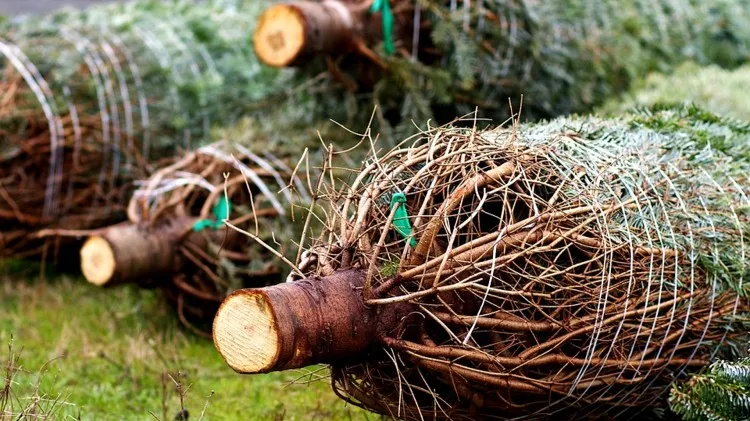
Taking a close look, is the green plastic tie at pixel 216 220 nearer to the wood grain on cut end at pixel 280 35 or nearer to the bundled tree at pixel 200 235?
the bundled tree at pixel 200 235

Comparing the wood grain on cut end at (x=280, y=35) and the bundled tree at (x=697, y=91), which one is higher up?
the wood grain on cut end at (x=280, y=35)

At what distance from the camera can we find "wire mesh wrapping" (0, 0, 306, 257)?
17.7 feet

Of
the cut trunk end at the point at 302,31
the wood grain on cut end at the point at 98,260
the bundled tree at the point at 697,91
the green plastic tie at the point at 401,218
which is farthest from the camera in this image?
the bundled tree at the point at 697,91

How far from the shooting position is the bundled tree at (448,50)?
491 cm

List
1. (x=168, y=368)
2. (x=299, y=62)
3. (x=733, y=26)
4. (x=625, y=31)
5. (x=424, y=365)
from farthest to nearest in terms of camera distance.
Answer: (x=733, y=26) < (x=625, y=31) < (x=299, y=62) < (x=168, y=368) < (x=424, y=365)

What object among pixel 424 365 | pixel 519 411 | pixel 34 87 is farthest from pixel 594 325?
pixel 34 87

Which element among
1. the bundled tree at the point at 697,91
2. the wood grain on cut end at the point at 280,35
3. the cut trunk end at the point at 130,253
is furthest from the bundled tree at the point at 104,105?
the bundled tree at the point at 697,91

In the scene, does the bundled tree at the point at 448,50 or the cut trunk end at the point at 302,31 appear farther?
the bundled tree at the point at 448,50

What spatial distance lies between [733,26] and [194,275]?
4745 mm

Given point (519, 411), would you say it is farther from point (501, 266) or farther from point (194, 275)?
point (194, 275)

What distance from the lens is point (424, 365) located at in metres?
2.78

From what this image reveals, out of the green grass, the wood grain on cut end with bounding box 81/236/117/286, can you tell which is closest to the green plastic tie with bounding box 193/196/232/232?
the wood grain on cut end with bounding box 81/236/117/286

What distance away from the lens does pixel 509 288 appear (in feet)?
9.63

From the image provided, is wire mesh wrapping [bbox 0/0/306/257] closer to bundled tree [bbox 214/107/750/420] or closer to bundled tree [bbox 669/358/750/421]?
bundled tree [bbox 214/107/750/420]
